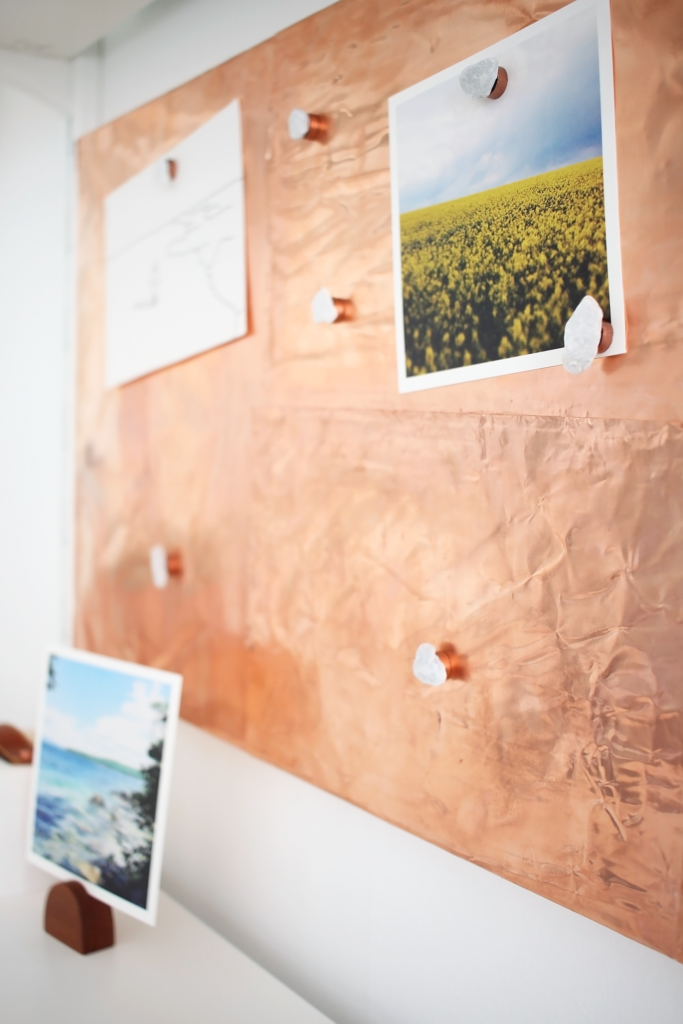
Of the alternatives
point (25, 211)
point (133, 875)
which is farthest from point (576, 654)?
point (25, 211)

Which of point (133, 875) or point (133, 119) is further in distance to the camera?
point (133, 119)

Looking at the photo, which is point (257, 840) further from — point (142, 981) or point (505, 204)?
point (505, 204)

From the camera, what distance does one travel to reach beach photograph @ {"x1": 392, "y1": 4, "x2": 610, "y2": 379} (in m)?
0.67

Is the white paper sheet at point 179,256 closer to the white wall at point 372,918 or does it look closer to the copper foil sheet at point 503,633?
the copper foil sheet at point 503,633

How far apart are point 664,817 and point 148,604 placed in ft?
2.84

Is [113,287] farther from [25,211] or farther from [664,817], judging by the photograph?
[664,817]

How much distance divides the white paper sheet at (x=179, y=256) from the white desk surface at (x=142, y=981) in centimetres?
80

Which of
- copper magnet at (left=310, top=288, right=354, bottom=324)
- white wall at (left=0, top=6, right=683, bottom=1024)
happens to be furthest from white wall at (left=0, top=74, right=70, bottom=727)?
copper magnet at (left=310, top=288, right=354, bottom=324)

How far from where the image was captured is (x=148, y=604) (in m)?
1.29

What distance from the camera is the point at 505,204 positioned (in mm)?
731

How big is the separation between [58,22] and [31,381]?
590mm

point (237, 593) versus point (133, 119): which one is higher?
point (133, 119)

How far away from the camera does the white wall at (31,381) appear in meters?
1.50

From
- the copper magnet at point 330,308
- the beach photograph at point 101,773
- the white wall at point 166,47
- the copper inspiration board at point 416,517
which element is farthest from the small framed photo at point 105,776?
the white wall at point 166,47
